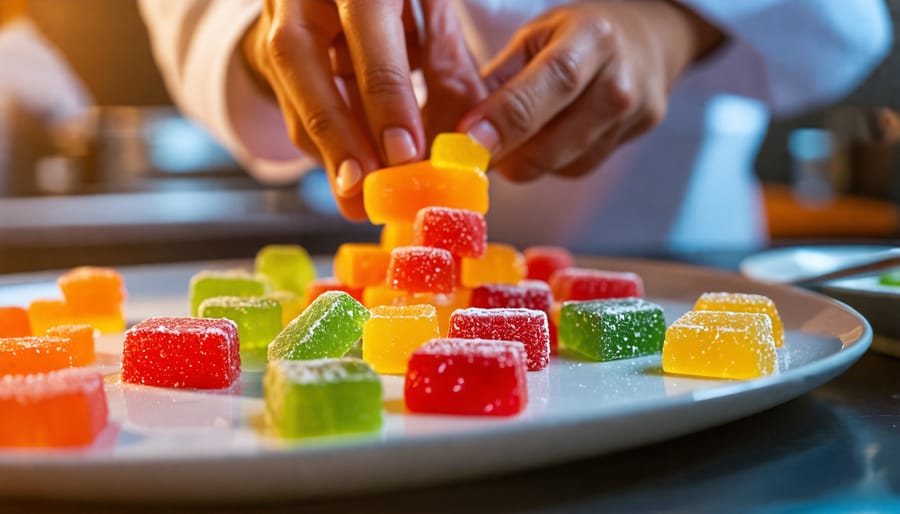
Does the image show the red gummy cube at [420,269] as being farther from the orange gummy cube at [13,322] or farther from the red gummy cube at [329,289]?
the orange gummy cube at [13,322]

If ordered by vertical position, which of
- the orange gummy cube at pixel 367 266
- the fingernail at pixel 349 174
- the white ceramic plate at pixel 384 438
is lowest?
the white ceramic plate at pixel 384 438

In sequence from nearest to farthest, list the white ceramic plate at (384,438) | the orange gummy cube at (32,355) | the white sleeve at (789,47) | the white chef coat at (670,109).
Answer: the white ceramic plate at (384,438), the orange gummy cube at (32,355), the white sleeve at (789,47), the white chef coat at (670,109)

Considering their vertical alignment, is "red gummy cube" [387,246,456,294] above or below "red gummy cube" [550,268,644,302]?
above

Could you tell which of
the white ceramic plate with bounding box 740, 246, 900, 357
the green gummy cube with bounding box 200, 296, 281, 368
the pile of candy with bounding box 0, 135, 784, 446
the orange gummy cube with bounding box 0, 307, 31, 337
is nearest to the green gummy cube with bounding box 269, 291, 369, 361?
the pile of candy with bounding box 0, 135, 784, 446

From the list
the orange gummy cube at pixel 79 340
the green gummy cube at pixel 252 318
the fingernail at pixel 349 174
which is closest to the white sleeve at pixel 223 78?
the fingernail at pixel 349 174

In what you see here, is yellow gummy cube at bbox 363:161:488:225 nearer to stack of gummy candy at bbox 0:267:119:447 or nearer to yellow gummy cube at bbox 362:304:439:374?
yellow gummy cube at bbox 362:304:439:374

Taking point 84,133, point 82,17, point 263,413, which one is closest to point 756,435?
point 263,413
